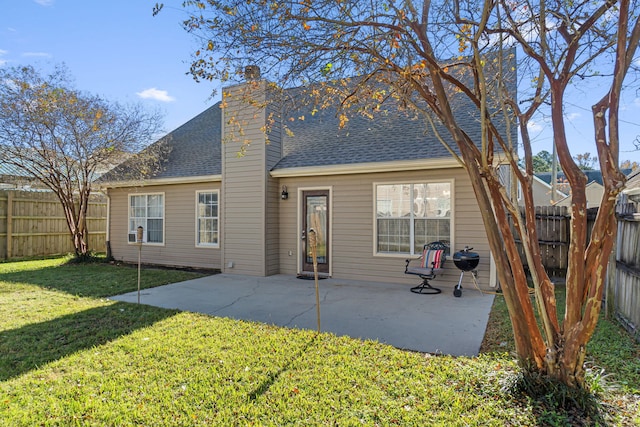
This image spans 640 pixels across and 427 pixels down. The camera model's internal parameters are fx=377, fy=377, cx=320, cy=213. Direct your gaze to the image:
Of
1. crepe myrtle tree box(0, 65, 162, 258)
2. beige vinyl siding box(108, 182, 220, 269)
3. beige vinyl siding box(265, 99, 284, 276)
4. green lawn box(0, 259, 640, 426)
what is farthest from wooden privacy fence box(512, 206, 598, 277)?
crepe myrtle tree box(0, 65, 162, 258)

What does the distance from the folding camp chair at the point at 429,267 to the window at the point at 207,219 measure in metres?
5.31

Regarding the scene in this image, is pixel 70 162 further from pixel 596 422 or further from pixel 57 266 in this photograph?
pixel 596 422

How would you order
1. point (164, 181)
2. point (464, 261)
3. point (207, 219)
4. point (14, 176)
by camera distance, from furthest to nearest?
point (14, 176), point (164, 181), point (207, 219), point (464, 261)

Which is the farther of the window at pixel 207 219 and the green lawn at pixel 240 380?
the window at pixel 207 219

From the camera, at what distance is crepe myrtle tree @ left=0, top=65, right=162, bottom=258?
918 centimetres

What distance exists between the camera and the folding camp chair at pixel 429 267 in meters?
6.75

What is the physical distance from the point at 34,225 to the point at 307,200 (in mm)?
10033

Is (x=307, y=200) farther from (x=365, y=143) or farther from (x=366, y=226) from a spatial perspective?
(x=365, y=143)

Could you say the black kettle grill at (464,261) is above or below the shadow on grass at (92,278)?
above

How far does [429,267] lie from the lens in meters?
6.87

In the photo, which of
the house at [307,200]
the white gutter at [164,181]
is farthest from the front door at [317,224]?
the white gutter at [164,181]

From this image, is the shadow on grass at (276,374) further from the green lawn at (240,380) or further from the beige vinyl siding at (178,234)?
the beige vinyl siding at (178,234)

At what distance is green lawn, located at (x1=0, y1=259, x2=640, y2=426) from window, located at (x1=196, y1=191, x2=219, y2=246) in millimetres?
5027

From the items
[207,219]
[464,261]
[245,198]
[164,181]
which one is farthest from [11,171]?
[464,261]
